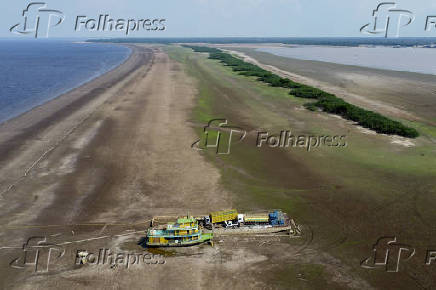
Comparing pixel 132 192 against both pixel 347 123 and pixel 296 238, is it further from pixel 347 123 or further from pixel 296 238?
pixel 347 123

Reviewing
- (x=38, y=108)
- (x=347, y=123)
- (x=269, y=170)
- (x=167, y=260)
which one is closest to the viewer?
(x=167, y=260)

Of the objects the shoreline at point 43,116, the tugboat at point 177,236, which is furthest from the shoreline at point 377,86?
the shoreline at point 43,116

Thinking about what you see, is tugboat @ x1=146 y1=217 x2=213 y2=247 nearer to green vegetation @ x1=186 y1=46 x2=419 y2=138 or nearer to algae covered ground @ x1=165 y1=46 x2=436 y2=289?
algae covered ground @ x1=165 y1=46 x2=436 y2=289

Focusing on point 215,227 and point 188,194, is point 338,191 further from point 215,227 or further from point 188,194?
point 188,194

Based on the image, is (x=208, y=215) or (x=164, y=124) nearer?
(x=208, y=215)

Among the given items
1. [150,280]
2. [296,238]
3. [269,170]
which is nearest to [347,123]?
[269,170]

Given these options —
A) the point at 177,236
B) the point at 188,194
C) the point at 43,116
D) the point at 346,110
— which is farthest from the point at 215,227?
the point at 43,116

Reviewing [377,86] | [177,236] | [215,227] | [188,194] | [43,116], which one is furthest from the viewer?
[377,86]

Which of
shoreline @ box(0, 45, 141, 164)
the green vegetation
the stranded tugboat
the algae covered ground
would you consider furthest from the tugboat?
the green vegetation

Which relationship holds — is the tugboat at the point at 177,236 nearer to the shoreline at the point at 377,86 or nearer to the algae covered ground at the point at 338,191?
the algae covered ground at the point at 338,191
